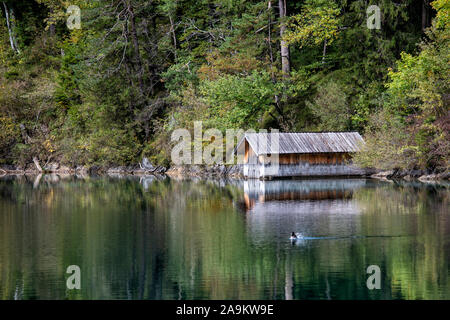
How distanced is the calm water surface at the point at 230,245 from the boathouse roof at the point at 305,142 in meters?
9.92

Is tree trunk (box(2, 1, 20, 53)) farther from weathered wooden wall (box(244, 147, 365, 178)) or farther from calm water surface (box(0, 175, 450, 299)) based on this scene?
calm water surface (box(0, 175, 450, 299))

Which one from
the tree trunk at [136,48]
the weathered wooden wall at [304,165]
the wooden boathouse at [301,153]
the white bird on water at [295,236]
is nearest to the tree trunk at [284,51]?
the wooden boathouse at [301,153]

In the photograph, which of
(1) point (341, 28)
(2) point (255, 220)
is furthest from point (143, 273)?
(1) point (341, 28)

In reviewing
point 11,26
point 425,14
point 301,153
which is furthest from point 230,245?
point 11,26

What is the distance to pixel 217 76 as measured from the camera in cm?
5681

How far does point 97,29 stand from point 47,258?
178ft

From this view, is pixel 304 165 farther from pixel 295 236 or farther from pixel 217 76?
pixel 295 236

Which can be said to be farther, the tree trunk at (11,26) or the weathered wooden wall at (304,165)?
the tree trunk at (11,26)

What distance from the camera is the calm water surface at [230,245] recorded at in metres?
15.7

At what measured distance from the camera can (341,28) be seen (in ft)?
181

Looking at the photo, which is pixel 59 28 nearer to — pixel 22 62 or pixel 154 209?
pixel 22 62

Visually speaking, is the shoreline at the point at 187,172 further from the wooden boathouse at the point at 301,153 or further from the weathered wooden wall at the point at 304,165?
A: the wooden boathouse at the point at 301,153

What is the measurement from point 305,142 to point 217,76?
1292 centimetres

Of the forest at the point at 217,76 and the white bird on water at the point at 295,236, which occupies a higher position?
the forest at the point at 217,76
